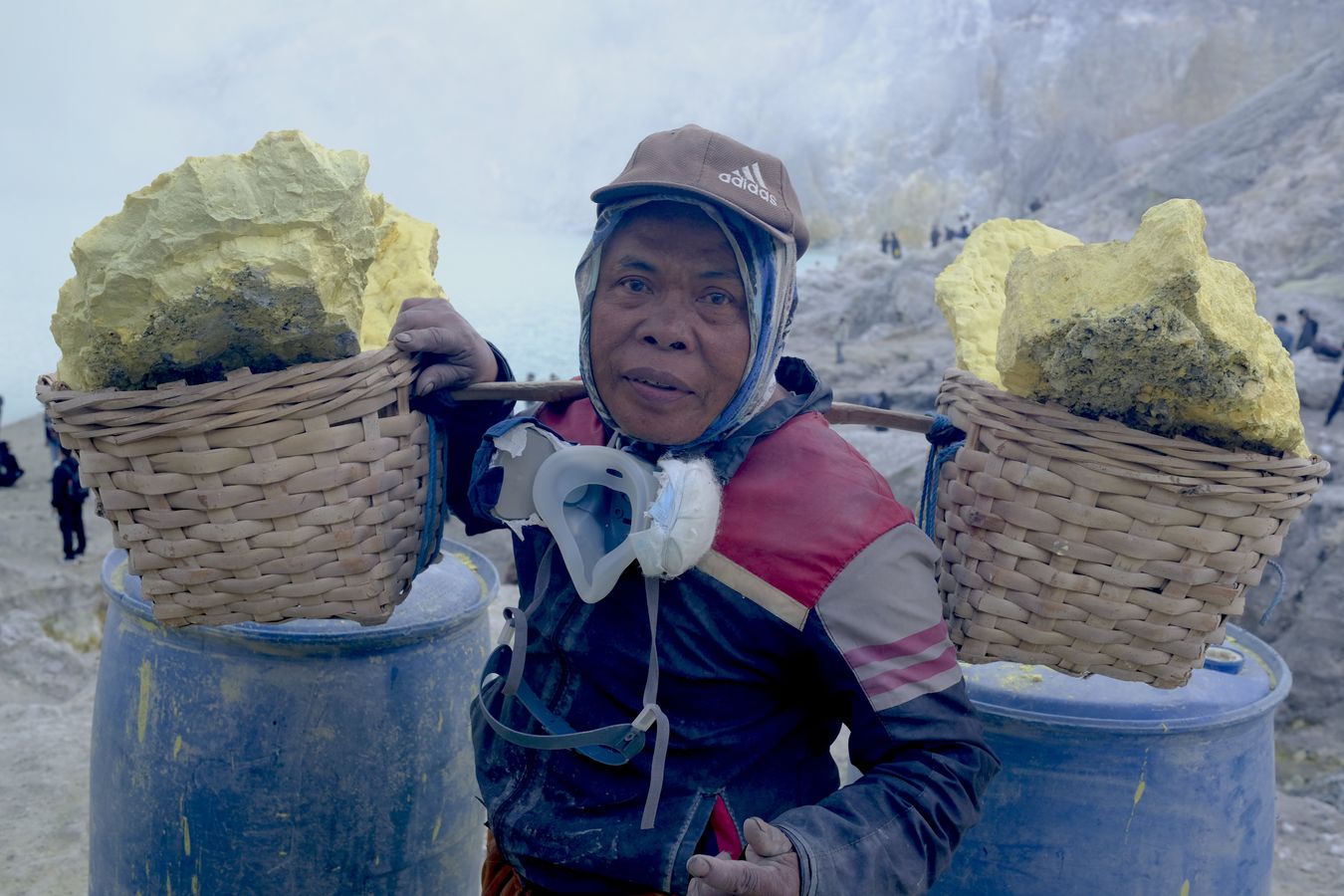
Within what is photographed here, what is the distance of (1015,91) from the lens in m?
41.4

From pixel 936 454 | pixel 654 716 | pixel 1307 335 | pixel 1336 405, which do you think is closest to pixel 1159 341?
pixel 936 454

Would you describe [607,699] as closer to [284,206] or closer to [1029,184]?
[284,206]

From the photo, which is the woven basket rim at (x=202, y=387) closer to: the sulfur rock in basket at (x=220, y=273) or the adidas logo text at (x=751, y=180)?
the sulfur rock in basket at (x=220, y=273)

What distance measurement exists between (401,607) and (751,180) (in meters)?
1.32

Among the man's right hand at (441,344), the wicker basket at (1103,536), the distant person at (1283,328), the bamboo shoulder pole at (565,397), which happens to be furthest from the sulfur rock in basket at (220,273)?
the distant person at (1283,328)

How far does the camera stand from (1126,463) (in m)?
1.38

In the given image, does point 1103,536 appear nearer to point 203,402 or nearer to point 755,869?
point 755,869

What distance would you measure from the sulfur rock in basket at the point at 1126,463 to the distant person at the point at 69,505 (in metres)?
6.11

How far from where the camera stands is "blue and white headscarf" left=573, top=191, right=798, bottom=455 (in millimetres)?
1439

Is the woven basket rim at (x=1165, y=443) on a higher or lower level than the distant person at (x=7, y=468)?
higher

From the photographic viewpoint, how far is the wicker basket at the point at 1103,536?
1381 millimetres

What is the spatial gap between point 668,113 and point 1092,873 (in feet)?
134

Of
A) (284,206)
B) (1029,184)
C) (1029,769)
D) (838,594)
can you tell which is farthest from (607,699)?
(1029,184)

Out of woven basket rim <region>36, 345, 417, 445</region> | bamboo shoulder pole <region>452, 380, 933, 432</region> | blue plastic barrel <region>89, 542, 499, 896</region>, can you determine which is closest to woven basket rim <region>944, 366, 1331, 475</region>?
bamboo shoulder pole <region>452, 380, 933, 432</region>
